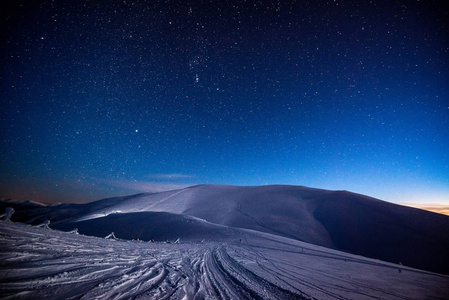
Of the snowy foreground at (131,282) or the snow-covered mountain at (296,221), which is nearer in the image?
the snowy foreground at (131,282)

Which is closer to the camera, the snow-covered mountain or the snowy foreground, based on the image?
the snowy foreground

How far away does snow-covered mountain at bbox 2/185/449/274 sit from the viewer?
80.3 feet

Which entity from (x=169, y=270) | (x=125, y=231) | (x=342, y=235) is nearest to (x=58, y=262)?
(x=169, y=270)

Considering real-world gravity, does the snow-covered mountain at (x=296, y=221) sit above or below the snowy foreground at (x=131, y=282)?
below

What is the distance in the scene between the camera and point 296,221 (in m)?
34.7

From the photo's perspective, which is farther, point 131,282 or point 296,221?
point 296,221

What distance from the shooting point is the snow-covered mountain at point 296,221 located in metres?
24.5

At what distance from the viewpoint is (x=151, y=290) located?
3.87m

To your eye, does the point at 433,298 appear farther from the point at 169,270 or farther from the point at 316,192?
the point at 316,192

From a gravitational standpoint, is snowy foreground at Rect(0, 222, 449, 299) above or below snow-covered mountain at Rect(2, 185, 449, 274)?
above

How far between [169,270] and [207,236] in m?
16.1

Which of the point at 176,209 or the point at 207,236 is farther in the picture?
the point at 176,209

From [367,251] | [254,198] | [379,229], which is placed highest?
[254,198]

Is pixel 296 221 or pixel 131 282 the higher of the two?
pixel 131 282
